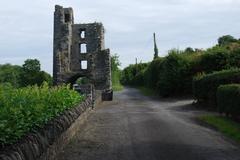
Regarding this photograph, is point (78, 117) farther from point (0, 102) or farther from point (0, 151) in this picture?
point (0, 151)

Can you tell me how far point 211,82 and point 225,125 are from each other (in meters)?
9.08

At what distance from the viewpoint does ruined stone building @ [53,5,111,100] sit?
197 feet

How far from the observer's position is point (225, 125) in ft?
61.3

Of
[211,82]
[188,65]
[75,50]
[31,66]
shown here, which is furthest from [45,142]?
[31,66]

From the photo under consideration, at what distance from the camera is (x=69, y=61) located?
6362cm

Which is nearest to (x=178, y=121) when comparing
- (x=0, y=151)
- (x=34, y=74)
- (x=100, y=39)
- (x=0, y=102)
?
(x=0, y=102)

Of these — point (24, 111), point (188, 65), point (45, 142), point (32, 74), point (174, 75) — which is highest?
point (32, 74)

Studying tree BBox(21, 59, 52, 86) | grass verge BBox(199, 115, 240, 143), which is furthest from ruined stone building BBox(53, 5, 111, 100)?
grass verge BBox(199, 115, 240, 143)

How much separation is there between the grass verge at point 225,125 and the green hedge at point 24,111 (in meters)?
5.52

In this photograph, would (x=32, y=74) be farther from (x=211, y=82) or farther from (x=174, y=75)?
(x=211, y=82)

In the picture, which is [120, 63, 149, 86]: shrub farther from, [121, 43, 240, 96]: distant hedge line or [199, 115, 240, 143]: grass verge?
[199, 115, 240, 143]: grass verge

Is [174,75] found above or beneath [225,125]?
above

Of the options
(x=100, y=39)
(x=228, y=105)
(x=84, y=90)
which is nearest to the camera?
(x=228, y=105)

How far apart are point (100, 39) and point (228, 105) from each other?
139ft
